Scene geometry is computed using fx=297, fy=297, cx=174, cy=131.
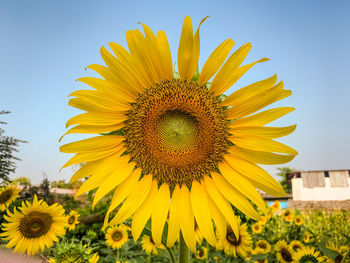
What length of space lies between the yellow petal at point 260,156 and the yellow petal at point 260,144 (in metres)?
0.03

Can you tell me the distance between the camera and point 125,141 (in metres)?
1.79

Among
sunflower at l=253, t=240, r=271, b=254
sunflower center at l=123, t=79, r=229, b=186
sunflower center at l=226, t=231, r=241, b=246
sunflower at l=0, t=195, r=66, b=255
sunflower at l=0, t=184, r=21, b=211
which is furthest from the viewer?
sunflower at l=253, t=240, r=271, b=254

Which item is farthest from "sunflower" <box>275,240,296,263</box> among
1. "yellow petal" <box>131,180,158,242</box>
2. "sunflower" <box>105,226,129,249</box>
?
"yellow petal" <box>131,180,158,242</box>

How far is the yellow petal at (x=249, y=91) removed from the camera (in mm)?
1611

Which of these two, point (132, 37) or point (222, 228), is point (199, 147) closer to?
point (222, 228)

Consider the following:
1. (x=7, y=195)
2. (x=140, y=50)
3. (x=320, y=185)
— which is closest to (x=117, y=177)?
(x=140, y=50)

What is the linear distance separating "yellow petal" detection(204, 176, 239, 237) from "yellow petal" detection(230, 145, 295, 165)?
0.23 m

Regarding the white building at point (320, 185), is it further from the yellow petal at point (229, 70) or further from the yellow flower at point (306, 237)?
the yellow petal at point (229, 70)

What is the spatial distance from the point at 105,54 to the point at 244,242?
264 centimetres

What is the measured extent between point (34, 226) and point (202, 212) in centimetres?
210

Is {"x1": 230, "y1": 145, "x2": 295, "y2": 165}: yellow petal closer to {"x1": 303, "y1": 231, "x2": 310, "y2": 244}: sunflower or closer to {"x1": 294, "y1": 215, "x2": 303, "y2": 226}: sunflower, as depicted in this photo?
{"x1": 303, "y1": 231, "x2": 310, "y2": 244}: sunflower

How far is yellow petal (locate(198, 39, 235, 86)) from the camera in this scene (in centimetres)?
161

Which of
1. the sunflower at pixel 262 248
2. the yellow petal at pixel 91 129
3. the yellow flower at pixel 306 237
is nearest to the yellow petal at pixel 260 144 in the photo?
the yellow petal at pixel 91 129

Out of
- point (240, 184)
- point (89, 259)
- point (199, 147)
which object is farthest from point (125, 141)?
point (89, 259)
